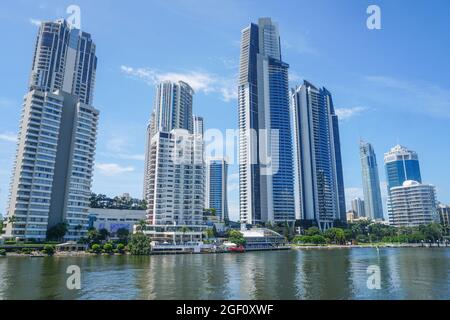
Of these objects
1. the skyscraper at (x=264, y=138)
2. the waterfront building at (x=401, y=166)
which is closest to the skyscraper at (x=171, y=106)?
the skyscraper at (x=264, y=138)

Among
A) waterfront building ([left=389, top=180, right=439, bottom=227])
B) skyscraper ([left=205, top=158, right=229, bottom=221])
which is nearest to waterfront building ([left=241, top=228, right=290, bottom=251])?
skyscraper ([left=205, top=158, right=229, bottom=221])

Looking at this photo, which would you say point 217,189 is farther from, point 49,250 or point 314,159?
point 49,250

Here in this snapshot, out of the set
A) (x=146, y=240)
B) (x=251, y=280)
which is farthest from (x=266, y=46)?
(x=251, y=280)

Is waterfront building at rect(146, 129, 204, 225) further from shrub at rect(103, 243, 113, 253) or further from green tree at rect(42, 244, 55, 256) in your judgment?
green tree at rect(42, 244, 55, 256)

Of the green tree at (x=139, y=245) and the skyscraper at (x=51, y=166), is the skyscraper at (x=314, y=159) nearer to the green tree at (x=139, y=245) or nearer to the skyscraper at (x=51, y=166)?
the green tree at (x=139, y=245)

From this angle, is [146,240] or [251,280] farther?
[146,240]

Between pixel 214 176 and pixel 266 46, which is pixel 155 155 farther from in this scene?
pixel 266 46
